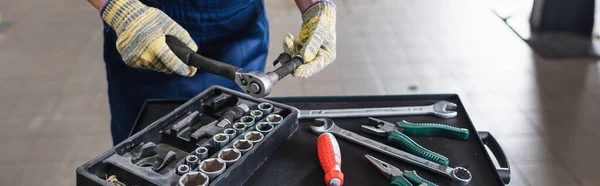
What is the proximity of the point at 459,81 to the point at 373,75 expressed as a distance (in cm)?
33

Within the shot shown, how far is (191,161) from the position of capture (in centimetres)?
56

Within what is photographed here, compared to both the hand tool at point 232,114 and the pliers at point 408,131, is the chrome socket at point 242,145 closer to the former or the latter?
the hand tool at point 232,114

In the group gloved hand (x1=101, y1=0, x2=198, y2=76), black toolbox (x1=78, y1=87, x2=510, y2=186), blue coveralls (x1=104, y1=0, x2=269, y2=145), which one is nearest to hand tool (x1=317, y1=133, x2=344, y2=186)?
black toolbox (x1=78, y1=87, x2=510, y2=186)

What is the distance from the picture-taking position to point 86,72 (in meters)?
1.88

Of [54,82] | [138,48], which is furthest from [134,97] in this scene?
[54,82]

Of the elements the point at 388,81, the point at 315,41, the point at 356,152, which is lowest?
Answer: the point at 388,81

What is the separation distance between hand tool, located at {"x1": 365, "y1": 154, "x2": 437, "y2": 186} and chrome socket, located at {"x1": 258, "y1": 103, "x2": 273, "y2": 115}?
174 mm

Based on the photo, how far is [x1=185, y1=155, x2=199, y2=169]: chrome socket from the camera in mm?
562

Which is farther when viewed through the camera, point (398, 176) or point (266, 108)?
point (266, 108)

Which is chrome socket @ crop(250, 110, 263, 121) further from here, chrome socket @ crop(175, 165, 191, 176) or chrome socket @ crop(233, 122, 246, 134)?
chrome socket @ crop(175, 165, 191, 176)

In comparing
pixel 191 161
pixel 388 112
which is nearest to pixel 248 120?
pixel 191 161

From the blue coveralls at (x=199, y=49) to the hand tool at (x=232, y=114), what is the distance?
0.70 feet

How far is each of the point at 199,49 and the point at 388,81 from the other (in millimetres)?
1055

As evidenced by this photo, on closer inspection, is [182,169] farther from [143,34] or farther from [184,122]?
[143,34]
